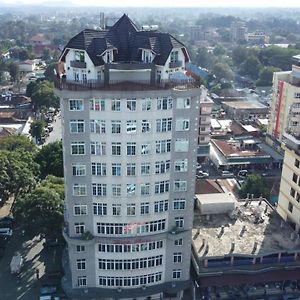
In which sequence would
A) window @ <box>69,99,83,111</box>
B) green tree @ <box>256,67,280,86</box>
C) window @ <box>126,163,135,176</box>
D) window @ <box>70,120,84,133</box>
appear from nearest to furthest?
window @ <box>69,99,83,111</box>
window @ <box>70,120,84,133</box>
window @ <box>126,163,135,176</box>
green tree @ <box>256,67,280,86</box>

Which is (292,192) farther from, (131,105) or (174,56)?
(131,105)

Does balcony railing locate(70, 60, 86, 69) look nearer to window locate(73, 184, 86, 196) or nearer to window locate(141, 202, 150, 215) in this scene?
window locate(73, 184, 86, 196)

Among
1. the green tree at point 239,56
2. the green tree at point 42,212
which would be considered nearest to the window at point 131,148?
the green tree at point 42,212

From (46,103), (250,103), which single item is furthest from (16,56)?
(250,103)

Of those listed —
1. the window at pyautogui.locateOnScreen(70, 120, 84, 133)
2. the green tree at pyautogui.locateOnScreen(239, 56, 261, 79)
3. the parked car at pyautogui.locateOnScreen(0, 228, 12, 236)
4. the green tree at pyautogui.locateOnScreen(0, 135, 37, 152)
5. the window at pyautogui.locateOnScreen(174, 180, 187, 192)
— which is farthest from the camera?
the green tree at pyautogui.locateOnScreen(239, 56, 261, 79)

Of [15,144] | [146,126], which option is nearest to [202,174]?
[15,144]


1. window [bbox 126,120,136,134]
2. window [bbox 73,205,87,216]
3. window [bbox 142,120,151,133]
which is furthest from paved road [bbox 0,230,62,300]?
window [bbox 142,120,151,133]

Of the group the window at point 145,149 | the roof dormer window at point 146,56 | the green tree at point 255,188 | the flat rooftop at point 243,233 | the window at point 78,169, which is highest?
the roof dormer window at point 146,56

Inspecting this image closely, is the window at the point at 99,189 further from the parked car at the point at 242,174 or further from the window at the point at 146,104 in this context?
the parked car at the point at 242,174

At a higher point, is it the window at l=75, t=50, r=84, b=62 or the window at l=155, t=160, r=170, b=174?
the window at l=75, t=50, r=84, b=62
